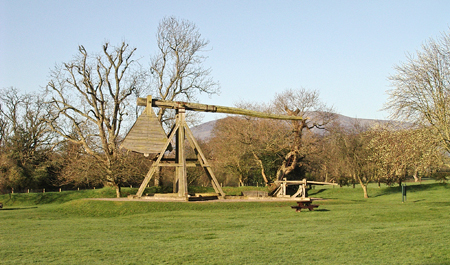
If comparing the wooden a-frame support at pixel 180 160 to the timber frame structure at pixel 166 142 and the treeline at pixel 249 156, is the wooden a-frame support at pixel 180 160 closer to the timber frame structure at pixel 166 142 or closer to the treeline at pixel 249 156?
the timber frame structure at pixel 166 142

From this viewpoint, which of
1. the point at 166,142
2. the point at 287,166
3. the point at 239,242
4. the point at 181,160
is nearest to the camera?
the point at 239,242

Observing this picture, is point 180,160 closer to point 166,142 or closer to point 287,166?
point 166,142

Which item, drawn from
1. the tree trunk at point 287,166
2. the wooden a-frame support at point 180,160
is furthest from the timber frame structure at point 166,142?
the tree trunk at point 287,166

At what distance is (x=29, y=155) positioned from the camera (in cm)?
4569

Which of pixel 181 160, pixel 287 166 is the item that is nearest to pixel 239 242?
pixel 181 160

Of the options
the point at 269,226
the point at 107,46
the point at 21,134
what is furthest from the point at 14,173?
the point at 269,226

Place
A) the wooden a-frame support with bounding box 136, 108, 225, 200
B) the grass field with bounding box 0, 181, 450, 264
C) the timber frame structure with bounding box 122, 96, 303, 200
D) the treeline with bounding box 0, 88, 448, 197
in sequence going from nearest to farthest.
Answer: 1. the grass field with bounding box 0, 181, 450, 264
2. the timber frame structure with bounding box 122, 96, 303, 200
3. the wooden a-frame support with bounding box 136, 108, 225, 200
4. the treeline with bounding box 0, 88, 448, 197

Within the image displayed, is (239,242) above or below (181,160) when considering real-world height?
below

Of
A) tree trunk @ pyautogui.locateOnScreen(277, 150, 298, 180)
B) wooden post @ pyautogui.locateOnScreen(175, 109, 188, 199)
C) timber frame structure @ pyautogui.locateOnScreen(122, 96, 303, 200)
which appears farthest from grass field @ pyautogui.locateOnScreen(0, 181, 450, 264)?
tree trunk @ pyautogui.locateOnScreen(277, 150, 298, 180)

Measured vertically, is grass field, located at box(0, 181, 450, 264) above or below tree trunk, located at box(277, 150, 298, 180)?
below

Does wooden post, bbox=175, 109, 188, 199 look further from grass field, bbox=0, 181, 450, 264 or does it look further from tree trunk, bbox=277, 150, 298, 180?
tree trunk, bbox=277, 150, 298, 180

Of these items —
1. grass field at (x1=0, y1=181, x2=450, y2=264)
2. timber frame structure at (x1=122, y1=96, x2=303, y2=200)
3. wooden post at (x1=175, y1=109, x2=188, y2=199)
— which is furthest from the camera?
wooden post at (x1=175, y1=109, x2=188, y2=199)

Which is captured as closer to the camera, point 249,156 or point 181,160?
point 181,160

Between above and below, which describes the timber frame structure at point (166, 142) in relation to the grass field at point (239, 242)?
above
